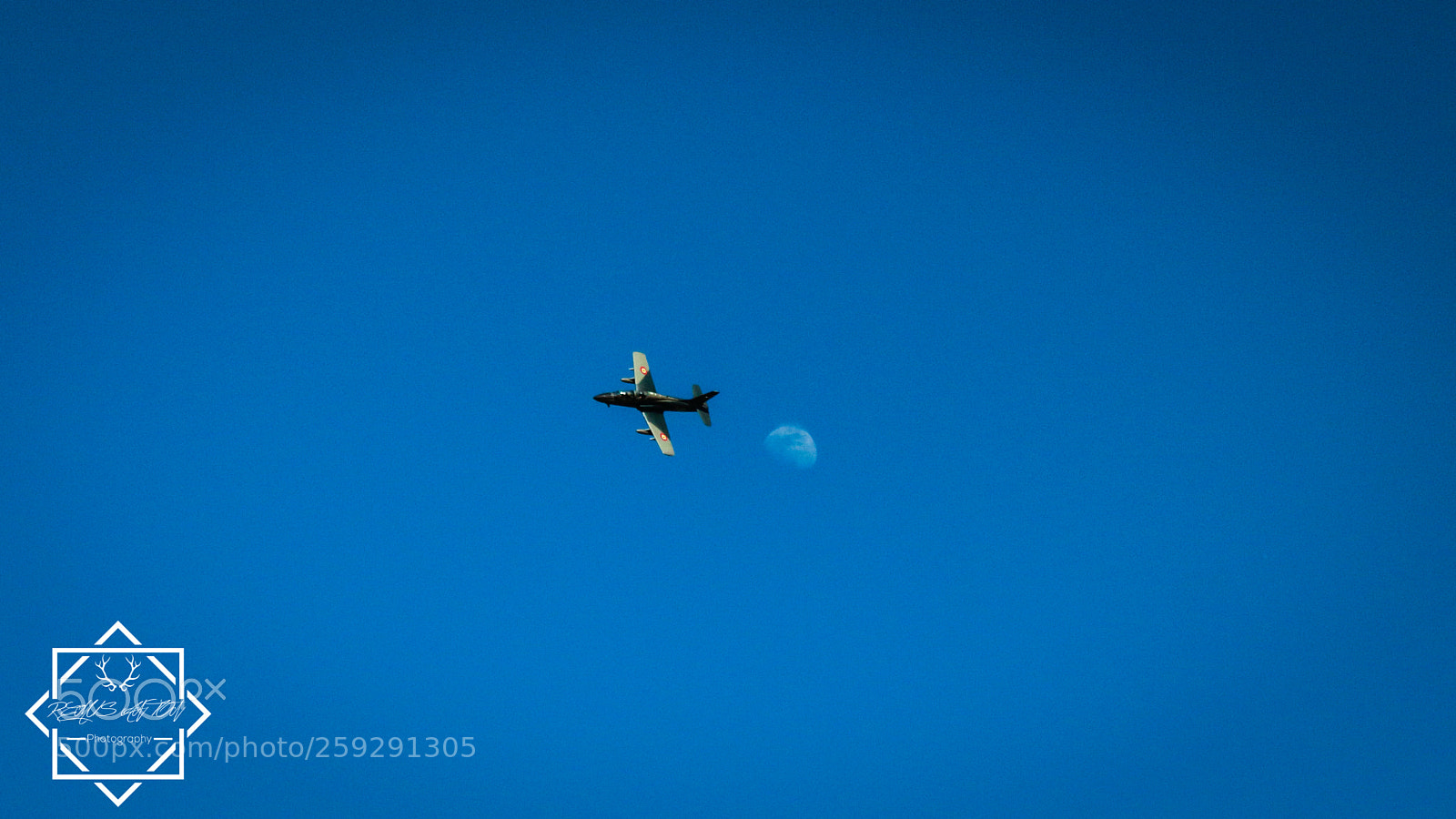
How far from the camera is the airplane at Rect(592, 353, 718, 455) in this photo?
266ft

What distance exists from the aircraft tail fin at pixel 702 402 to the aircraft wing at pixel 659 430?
3.62 metres

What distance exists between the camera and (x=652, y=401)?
268ft

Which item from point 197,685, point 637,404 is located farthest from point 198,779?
point 637,404

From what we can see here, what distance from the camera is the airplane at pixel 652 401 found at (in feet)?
266

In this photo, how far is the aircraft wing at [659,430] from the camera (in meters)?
→ 83.1

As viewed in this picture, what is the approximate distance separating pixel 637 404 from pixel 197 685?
69.4 meters

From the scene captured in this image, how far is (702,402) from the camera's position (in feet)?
271

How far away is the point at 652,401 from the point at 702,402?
15.2 ft

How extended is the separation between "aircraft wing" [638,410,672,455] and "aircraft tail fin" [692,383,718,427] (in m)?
3.62

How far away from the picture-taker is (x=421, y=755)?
134375 mm

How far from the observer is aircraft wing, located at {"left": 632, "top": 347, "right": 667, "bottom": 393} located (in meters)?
82.1

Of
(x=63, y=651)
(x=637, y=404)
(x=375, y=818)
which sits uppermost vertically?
(x=637, y=404)

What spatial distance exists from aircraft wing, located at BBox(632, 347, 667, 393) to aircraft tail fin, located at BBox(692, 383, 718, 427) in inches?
145

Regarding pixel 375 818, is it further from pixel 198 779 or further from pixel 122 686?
pixel 122 686
